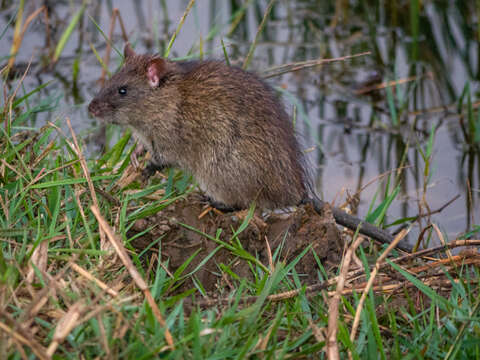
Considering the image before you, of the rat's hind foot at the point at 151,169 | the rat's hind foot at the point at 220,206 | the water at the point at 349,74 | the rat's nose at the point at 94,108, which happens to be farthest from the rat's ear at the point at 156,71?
the water at the point at 349,74

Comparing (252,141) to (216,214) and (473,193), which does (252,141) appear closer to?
(216,214)

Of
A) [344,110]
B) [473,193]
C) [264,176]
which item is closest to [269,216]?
[264,176]

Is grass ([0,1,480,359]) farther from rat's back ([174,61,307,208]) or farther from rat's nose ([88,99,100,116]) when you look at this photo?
rat's nose ([88,99,100,116])

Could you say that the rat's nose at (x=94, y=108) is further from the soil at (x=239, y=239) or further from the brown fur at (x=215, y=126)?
the soil at (x=239, y=239)

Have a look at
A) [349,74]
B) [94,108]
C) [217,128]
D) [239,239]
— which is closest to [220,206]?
[239,239]

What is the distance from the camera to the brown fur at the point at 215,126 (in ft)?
14.6

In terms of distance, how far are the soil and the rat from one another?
0.24 metres

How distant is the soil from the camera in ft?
13.2

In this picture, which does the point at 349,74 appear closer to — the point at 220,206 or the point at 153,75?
the point at 153,75

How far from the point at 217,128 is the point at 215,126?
0.06 feet

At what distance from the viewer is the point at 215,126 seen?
4.51m

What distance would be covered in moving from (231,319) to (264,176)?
5.28ft

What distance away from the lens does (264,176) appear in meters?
4.44

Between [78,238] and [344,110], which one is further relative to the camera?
[344,110]
